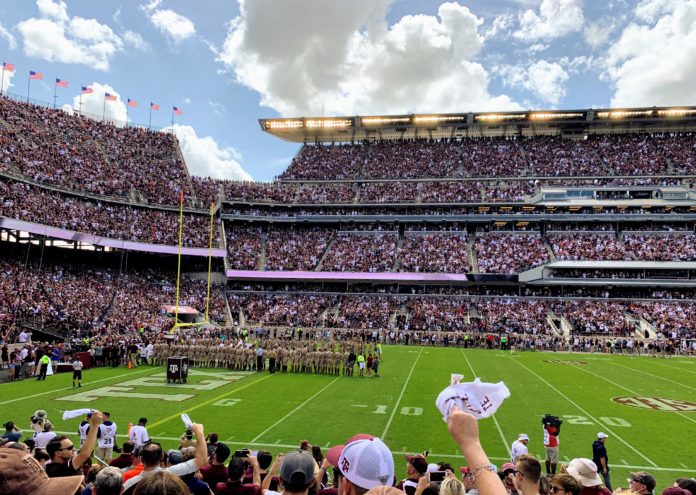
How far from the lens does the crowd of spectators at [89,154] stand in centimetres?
4103

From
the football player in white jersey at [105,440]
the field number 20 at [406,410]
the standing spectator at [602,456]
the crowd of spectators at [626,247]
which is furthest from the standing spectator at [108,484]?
the crowd of spectators at [626,247]

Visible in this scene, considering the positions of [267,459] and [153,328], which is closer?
[267,459]

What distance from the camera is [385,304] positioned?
47031 millimetres

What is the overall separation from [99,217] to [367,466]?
152 feet

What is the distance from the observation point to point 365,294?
49.3 metres

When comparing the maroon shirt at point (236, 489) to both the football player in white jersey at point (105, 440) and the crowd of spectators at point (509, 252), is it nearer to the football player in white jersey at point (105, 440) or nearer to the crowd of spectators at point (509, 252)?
the football player in white jersey at point (105, 440)

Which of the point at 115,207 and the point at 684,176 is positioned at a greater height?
the point at 684,176

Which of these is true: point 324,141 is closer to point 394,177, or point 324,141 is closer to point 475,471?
point 394,177

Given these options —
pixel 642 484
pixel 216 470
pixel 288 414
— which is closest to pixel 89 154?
pixel 288 414

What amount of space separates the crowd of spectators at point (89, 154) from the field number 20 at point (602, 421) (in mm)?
40346

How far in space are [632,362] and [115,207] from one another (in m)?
43.2

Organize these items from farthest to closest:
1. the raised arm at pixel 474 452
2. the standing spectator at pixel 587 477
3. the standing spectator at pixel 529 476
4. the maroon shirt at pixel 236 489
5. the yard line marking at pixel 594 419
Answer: the yard line marking at pixel 594 419
the maroon shirt at pixel 236 489
the standing spectator at pixel 587 477
the standing spectator at pixel 529 476
the raised arm at pixel 474 452

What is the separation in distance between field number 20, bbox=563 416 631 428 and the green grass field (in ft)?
0.19

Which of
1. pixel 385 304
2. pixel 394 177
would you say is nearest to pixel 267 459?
pixel 385 304
